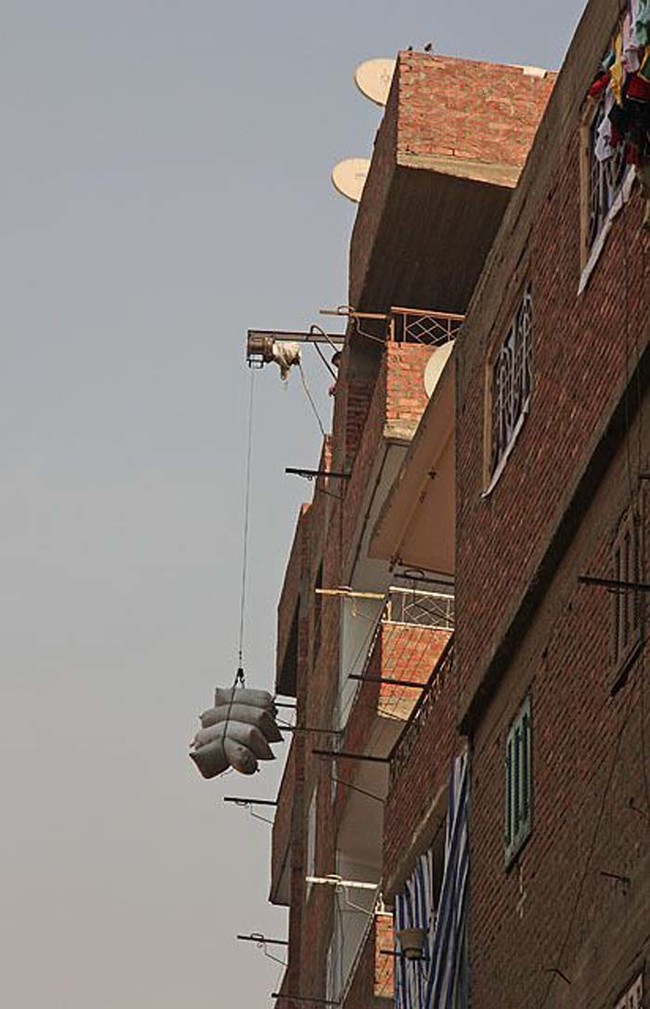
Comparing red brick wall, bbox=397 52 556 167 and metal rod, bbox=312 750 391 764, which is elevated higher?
red brick wall, bbox=397 52 556 167

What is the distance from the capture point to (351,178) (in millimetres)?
38906

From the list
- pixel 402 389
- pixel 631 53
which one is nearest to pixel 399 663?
pixel 402 389

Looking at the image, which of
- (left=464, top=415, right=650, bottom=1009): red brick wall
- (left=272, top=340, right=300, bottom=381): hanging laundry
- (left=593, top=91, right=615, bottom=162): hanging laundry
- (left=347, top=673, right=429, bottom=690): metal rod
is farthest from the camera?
(left=272, top=340, right=300, bottom=381): hanging laundry

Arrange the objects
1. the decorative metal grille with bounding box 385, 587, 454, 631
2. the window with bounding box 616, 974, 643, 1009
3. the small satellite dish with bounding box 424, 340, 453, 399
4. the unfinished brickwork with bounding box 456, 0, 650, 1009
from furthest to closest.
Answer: the decorative metal grille with bounding box 385, 587, 454, 631, the small satellite dish with bounding box 424, 340, 453, 399, the unfinished brickwork with bounding box 456, 0, 650, 1009, the window with bounding box 616, 974, 643, 1009

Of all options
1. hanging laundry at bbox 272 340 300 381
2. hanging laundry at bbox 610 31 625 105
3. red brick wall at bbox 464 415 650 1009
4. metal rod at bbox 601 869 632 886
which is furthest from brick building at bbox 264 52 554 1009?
hanging laundry at bbox 610 31 625 105

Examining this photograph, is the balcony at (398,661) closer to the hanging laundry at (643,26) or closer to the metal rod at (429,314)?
the metal rod at (429,314)

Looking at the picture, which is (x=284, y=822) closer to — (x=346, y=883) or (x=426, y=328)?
(x=346, y=883)

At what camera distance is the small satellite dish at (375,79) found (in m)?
36.7

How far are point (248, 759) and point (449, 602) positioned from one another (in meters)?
4.93

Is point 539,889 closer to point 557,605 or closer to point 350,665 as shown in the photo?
point 557,605

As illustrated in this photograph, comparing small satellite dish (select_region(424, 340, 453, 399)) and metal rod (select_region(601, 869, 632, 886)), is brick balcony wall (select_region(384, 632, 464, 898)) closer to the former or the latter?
metal rod (select_region(601, 869, 632, 886))

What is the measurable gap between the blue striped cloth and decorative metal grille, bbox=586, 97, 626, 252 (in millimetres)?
5109

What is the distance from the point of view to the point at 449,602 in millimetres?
33250

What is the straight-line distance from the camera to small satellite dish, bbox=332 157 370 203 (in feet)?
127
